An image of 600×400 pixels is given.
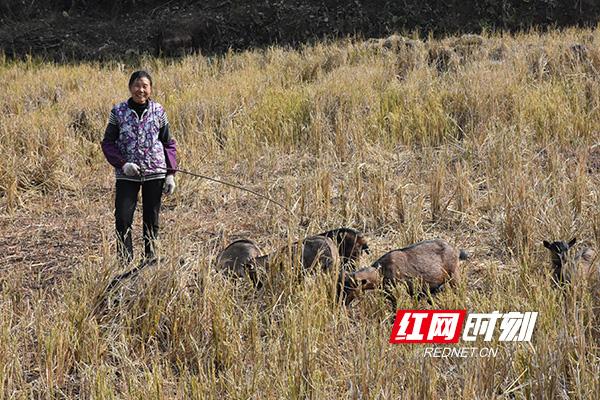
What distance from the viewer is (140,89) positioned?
4.23 m

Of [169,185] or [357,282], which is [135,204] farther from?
[357,282]

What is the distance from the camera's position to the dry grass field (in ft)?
8.02

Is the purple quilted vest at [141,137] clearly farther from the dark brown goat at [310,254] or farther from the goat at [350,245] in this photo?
the goat at [350,245]

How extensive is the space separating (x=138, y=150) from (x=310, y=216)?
1400 mm

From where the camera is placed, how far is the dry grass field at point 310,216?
2444 millimetres

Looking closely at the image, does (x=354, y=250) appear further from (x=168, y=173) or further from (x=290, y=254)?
(x=168, y=173)

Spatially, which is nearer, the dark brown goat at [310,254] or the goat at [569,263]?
the goat at [569,263]

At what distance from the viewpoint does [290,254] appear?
330 centimetres

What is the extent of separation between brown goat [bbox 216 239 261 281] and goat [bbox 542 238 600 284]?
5.18 feet

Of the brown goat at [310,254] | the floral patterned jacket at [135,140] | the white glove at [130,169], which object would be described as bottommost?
the brown goat at [310,254]

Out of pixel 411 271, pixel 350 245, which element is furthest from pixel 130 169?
pixel 411 271

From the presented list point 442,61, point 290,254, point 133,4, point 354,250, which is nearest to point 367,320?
→ point 290,254

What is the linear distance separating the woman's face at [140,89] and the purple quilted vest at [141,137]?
73mm

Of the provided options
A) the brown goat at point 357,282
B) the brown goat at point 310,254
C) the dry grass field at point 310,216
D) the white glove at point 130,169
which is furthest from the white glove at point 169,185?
the brown goat at point 357,282
